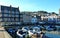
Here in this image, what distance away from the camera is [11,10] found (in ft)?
351

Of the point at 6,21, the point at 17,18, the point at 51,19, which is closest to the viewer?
the point at 6,21

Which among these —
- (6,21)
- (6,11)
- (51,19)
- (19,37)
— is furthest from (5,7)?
(19,37)

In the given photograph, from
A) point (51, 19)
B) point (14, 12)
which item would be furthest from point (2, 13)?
point (51, 19)

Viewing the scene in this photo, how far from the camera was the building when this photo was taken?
328 ft

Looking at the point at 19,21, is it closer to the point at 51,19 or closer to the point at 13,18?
the point at 13,18

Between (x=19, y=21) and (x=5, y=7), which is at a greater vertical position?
(x=5, y=7)

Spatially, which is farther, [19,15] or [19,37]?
[19,15]

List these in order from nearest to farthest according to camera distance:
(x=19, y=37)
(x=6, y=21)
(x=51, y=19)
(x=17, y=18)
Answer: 1. (x=19, y=37)
2. (x=6, y=21)
3. (x=17, y=18)
4. (x=51, y=19)

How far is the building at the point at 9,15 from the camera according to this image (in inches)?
3937

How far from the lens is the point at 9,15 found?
10369 centimetres

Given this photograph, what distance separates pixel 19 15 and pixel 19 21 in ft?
13.3

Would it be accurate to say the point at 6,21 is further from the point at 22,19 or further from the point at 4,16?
the point at 22,19

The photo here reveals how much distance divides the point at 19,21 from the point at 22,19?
4301 millimetres

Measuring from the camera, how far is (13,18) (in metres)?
104
